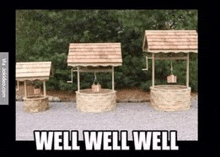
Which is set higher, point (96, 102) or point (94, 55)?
point (94, 55)

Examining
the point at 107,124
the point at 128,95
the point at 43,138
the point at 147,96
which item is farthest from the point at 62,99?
the point at 43,138

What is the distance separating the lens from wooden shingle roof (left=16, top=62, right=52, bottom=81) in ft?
29.9

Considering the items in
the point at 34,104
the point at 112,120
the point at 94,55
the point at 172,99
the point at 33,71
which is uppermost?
the point at 94,55

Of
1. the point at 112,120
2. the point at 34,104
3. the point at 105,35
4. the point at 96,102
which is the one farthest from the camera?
the point at 105,35

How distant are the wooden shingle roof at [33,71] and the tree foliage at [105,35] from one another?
8.90ft

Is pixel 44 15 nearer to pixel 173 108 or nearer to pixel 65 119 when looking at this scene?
pixel 65 119

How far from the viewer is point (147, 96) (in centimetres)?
1249

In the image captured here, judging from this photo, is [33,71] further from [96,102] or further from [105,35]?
[105,35]

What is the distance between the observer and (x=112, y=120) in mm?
8203

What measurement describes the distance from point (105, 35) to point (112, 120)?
5686mm

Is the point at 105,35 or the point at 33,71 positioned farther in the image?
the point at 105,35

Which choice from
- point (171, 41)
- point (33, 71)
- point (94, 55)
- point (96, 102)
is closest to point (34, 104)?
point (33, 71)

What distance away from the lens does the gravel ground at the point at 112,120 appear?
7297mm

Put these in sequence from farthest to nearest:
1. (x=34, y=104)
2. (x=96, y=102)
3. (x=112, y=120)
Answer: (x=34, y=104) → (x=96, y=102) → (x=112, y=120)
